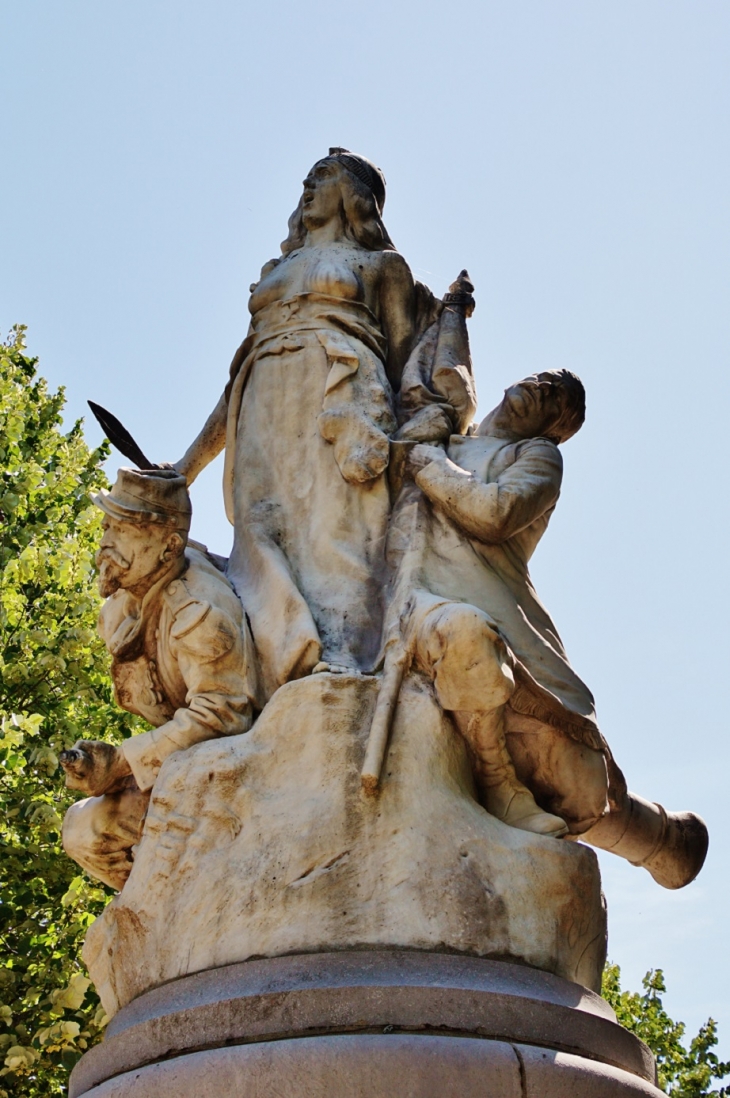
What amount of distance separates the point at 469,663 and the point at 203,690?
87cm

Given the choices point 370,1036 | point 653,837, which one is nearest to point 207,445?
point 653,837

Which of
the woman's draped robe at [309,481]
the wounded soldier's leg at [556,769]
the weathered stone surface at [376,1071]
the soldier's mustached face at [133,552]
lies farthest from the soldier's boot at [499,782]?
the soldier's mustached face at [133,552]

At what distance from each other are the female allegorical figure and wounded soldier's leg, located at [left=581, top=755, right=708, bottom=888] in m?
1.07

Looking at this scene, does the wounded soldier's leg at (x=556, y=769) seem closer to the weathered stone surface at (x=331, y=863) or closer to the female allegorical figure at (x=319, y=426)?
the weathered stone surface at (x=331, y=863)

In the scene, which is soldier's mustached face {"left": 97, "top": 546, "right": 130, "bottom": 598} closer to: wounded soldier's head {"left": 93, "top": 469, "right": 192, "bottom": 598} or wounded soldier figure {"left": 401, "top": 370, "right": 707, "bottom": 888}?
wounded soldier's head {"left": 93, "top": 469, "right": 192, "bottom": 598}

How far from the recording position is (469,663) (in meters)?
3.96

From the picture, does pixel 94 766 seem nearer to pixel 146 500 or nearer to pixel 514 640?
pixel 146 500

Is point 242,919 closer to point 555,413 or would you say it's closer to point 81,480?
point 555,413

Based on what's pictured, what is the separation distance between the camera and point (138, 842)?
A: 4.29m

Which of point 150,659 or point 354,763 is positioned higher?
point 150,659

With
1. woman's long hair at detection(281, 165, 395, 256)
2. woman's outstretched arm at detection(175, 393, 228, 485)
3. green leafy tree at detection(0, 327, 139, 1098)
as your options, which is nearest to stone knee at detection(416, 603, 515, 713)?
woman's outstretched arm at detection(175, 393, 228, 485)

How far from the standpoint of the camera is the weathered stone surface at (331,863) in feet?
11.9

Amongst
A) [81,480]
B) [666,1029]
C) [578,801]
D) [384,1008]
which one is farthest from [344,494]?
[666,1029]

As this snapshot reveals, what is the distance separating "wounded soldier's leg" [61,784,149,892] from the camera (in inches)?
174
